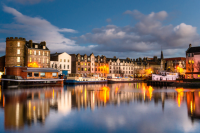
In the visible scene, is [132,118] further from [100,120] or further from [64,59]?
[64,59]

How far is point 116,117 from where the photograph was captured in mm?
20219

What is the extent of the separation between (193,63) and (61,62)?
5714 centimetres

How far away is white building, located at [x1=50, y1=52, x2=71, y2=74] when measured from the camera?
282ft

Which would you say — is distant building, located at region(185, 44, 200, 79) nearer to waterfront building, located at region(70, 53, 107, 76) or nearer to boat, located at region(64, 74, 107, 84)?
boat, located at region(64, 74, 107, 84)

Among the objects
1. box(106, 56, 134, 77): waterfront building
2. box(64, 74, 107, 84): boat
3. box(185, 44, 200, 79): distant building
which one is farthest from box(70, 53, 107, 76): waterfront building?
box(185, 44, 200, 79): distant building

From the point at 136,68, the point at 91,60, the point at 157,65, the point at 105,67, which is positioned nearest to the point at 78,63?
the point at 91,60

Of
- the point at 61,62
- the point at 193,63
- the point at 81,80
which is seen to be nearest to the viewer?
the point at 81,80

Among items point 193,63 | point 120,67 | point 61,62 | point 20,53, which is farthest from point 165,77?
point 20,53

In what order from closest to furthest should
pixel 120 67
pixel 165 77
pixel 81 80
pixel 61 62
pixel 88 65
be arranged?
pixel 81 80 < pixel 165 77 < pixel 61 62 < pixel 88 65 < pixel 120 67

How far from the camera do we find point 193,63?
81.7 m

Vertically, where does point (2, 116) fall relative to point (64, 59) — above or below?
below

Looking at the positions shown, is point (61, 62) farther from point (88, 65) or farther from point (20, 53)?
point (20, 53)

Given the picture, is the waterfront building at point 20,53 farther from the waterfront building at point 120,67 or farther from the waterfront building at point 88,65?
the waterfront building at point 120,67

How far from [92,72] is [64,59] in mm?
20626
